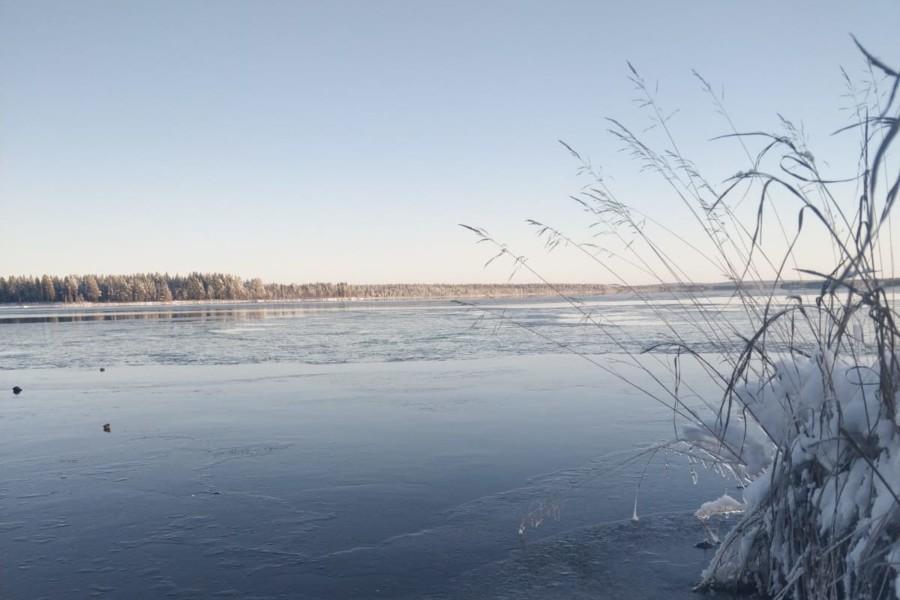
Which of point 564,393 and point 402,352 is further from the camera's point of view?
point 402,352

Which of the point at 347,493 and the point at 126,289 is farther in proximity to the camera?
the point at 126,289

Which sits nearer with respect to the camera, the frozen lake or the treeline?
the frozen lake

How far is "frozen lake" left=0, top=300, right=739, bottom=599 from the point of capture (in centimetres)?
357

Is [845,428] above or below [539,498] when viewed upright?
above

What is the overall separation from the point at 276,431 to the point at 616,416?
163 inches

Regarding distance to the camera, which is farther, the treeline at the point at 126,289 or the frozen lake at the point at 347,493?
the treeline at the point at 126,289

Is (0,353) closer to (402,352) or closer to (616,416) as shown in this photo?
(402,352)

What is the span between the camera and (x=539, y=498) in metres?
4.82

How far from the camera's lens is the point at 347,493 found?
5051 mm

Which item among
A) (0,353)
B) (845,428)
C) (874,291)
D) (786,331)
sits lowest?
(0,353)

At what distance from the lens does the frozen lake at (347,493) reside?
357 cm

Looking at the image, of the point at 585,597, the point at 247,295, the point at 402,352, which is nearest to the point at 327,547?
the point at 585,597

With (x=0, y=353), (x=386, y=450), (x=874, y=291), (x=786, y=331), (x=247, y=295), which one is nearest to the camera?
(x=874, y=291)

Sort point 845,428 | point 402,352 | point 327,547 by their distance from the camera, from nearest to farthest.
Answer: point 845,428
point 327,547
point 402,352
